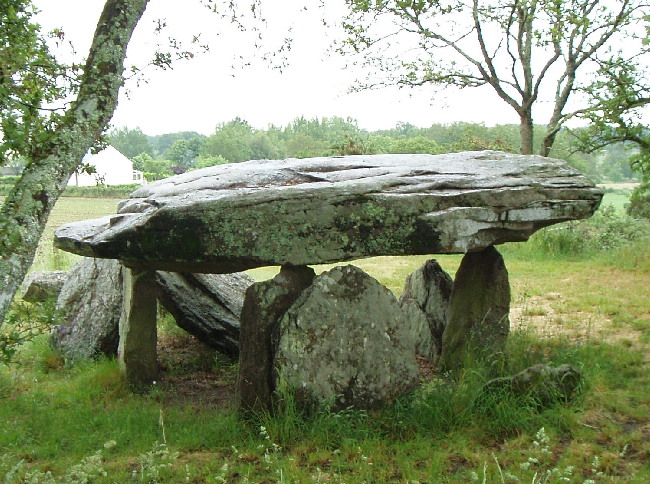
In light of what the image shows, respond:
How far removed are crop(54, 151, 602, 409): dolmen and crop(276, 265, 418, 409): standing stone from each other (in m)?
0.01

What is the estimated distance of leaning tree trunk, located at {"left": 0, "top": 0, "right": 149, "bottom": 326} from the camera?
3658mm

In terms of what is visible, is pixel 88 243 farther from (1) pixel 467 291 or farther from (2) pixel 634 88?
(2) pixel 634 88

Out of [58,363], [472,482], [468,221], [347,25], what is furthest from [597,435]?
[347,25]

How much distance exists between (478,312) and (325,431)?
7.56 ft

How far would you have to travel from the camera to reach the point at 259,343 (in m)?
5.50

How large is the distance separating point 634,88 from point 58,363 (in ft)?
32.4

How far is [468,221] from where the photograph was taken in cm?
561

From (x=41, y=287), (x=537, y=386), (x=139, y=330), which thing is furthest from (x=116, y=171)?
(x=537, y=386)

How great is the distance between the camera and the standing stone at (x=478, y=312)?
652 cm

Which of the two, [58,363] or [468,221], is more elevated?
[468,221]

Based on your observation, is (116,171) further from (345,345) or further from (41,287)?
(345,345)

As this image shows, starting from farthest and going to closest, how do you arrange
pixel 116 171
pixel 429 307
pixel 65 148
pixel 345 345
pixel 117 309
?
pixel 116 171 < pixel 117 309 < pixel 429 307 < pixel 345 345 < pixel 65 148

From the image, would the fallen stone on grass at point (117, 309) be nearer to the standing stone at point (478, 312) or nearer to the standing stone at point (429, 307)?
the standing stone at point (429, 307)

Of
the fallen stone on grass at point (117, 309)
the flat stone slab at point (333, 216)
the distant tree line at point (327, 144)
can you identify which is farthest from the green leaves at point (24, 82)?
the distant tree line at point (327, 144)
